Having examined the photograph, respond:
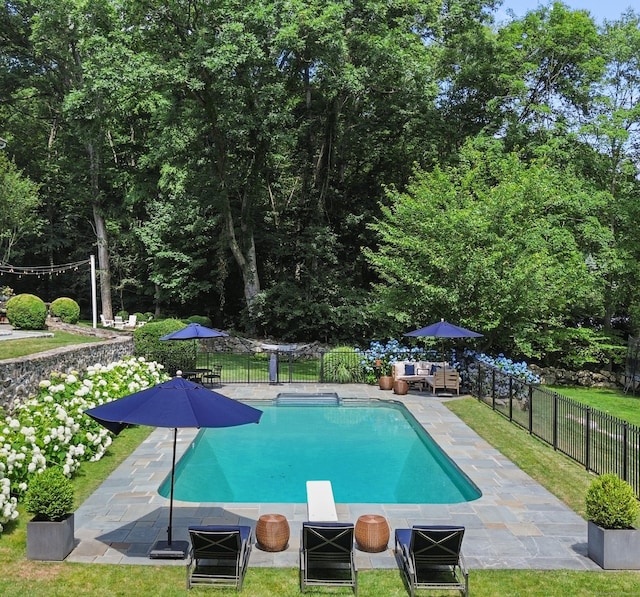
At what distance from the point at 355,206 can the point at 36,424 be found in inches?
961

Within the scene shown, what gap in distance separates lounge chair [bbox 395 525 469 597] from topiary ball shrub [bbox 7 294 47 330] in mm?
22214

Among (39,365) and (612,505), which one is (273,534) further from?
(39,365)

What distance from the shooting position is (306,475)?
1123cm

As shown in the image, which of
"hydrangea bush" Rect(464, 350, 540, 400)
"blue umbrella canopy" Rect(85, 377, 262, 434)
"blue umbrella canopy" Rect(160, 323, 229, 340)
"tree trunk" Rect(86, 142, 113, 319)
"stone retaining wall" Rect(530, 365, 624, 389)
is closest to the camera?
"blue umbrella canopy" Rect(85, 377, 262, 434)

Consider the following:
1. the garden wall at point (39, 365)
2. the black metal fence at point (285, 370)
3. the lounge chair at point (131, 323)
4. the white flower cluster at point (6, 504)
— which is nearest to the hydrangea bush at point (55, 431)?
the white flower cluster at point (6, 504)

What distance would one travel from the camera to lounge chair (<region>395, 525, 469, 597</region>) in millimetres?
6117

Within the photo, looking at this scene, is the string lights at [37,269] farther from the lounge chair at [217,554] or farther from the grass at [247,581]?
the lounge chair at [217,554]

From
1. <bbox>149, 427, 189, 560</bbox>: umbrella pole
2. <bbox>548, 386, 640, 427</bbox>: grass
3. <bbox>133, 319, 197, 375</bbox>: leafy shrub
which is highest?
<bbox>133, 319, 197, 375</bbox>: leafy shrub

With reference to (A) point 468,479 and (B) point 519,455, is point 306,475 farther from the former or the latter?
(B) point 519,455

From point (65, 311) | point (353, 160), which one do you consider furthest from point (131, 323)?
point (353, 160)

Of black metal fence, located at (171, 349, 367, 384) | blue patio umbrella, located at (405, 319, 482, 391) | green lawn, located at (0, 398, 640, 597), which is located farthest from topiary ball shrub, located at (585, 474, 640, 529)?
black metal fence, located at (171, 349, 367, 384)

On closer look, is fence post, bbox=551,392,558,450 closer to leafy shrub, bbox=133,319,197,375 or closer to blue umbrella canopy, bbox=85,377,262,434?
blue umbrella canopy, bbox=85,377,262,434

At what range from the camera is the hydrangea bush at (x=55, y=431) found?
8.19 m

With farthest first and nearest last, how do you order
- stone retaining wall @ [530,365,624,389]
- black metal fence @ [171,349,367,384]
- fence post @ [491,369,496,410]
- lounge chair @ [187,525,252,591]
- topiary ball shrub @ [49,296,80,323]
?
topiary ball shrub @ [49,296,80,323] < stone retaining wall @ [530,365,624,389] < black metal fence @ [171,349,367,384] < fence post @ [491,369,496,410] < lounge chair @ [187,525,252,591]
